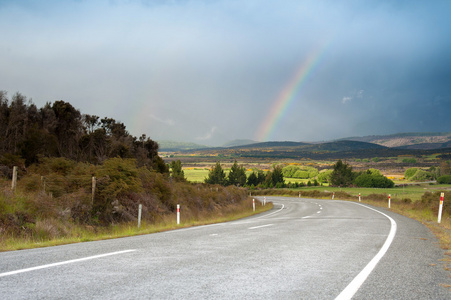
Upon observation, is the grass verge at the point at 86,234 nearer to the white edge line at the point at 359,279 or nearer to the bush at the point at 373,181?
the white edge line at the point at 359,279

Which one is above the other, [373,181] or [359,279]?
[359,279]

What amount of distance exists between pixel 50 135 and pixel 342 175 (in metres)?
120

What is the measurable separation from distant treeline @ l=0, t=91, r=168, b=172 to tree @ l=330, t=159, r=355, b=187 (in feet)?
337

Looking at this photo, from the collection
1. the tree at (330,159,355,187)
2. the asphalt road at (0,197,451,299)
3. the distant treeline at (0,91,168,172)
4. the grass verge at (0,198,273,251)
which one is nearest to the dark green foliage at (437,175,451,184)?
the tree at (330,159,355,187)

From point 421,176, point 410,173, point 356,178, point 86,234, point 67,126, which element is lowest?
point 356,178

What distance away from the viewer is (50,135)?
107ft

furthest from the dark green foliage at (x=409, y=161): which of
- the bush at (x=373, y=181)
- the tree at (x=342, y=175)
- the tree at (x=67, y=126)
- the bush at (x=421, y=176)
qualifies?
the tree at (x=67, y=126)

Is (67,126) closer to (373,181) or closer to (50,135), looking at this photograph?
(50,135)

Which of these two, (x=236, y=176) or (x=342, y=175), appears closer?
(x=342, y=175)

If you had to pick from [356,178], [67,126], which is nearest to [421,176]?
[356,178]

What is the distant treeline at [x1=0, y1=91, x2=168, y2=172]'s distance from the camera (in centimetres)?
2997

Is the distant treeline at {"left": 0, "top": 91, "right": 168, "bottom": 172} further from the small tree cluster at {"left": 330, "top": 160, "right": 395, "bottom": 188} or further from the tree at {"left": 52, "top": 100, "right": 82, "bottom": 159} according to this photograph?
the small tree cluster at {"left": 330, "top": 160, "right": 395, "bottom": 188}

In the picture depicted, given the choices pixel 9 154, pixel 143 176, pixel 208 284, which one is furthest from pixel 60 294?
pixel 9 154

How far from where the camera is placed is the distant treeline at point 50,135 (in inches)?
1180
